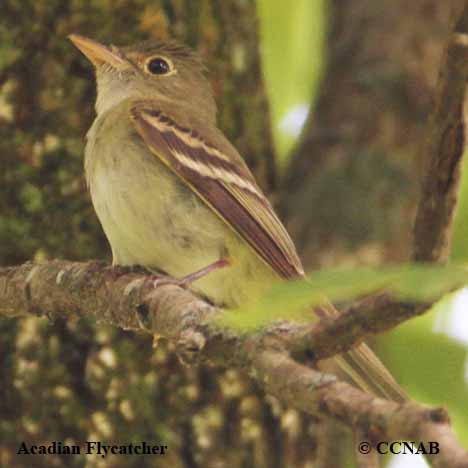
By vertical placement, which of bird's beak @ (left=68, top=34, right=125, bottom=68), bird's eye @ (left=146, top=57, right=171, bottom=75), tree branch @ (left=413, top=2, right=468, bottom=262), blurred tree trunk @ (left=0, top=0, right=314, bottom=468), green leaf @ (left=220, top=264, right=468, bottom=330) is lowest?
green leaf @ (left=220, top=264, right=468, bottom=330)

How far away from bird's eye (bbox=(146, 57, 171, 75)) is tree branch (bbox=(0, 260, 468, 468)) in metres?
1.61

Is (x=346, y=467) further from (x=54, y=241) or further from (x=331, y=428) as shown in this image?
(x=54, y=241)

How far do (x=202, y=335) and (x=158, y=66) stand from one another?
9.32 feet

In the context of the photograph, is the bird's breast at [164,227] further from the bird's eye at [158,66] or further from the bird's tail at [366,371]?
the bird's eye at [158,66]

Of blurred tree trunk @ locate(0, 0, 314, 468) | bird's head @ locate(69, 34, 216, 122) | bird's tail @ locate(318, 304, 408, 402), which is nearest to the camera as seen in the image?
bird's tail @ locate(318, 304, 408, 402)

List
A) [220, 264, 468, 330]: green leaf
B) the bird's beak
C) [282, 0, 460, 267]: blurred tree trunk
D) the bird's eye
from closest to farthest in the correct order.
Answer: [220, 264, 468, 330]: green leaf → the bird's beak → the bird's eye → [282, 0, 460, 267]: blurred tree trunk

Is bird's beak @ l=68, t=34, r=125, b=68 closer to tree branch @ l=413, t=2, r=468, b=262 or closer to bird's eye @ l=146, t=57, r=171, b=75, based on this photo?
bird's eye @ l=146, t=57, r=171, b=75

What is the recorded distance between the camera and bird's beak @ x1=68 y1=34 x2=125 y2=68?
178 inches

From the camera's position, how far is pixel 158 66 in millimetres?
5352

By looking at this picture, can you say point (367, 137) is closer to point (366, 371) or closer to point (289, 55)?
point (289, 55)

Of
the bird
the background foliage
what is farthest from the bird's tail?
the background foliage

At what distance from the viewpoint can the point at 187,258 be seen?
13.9 feet

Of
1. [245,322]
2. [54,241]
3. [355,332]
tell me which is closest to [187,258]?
[54,241]

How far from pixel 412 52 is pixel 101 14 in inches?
95.7
